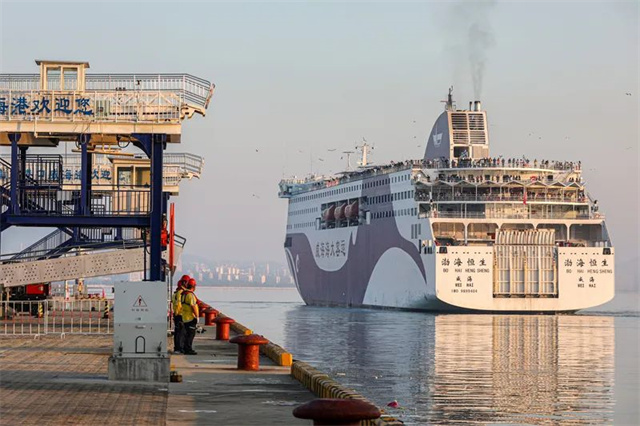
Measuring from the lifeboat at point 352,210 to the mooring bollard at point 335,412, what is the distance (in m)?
91.8

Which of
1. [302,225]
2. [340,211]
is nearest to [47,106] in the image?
[340,211]

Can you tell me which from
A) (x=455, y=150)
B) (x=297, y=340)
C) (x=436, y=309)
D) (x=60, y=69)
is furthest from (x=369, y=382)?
(x=455, y=150)

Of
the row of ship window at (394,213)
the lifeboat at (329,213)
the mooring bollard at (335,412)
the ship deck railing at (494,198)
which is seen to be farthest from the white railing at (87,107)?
the lifeboat at (329,213)

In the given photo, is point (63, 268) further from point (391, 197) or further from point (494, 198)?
point (391, 197)

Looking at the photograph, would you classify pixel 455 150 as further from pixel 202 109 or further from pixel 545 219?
pixel 202 109

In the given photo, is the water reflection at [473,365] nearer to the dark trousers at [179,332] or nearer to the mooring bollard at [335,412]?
the dark trousers at [179,332]

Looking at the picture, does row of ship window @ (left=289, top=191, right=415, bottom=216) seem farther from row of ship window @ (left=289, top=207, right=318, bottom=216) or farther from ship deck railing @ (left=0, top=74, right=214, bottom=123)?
ship deck railing @ (left=0, top=74, right=214, bottom=123)

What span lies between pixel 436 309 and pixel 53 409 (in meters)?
68.8

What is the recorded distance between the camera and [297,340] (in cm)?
5350

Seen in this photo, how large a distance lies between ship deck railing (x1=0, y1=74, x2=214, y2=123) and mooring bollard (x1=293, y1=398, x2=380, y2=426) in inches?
1164

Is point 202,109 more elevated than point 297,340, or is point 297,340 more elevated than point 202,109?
point 202,109

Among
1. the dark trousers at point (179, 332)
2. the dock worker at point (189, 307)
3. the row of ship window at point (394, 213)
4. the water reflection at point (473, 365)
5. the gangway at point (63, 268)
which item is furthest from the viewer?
the row of ship window at point (394, 213)

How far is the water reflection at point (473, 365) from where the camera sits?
25.2 metres

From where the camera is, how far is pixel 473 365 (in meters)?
38.2
